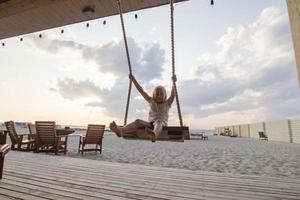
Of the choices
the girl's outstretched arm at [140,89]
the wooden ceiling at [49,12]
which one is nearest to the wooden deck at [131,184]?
the girl's outstretched arm at [140,89]

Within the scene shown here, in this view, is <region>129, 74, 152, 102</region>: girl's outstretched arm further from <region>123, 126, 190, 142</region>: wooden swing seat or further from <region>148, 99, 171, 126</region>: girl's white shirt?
<region>123, 126, 190, 142</region>: wooden swing seat

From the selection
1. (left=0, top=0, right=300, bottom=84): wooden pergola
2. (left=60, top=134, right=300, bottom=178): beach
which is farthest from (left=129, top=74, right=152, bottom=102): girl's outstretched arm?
(left=60, top=134, right=300, bottom=178): beach

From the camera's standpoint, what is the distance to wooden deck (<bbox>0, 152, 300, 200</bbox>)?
9.18ft

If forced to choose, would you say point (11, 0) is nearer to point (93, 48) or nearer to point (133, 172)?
point (133, 172)

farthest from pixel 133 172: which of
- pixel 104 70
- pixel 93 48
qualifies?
pixel 93 48

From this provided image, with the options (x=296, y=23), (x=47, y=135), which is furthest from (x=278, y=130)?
(x=296, y=23)

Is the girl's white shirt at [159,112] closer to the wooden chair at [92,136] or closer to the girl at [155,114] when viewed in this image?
the girl at [155,114]

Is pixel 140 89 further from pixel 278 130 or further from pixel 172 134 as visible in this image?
pixel 278 130

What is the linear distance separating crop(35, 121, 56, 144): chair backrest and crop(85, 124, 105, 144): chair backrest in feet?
4.32

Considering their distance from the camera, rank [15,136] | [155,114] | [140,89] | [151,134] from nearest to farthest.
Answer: [151,134], [155,114], [140,89], [15,136]

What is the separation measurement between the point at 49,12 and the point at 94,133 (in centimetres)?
475

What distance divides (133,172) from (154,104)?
126 cm

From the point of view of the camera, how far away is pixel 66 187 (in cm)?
307

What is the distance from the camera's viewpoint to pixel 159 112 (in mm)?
3965
